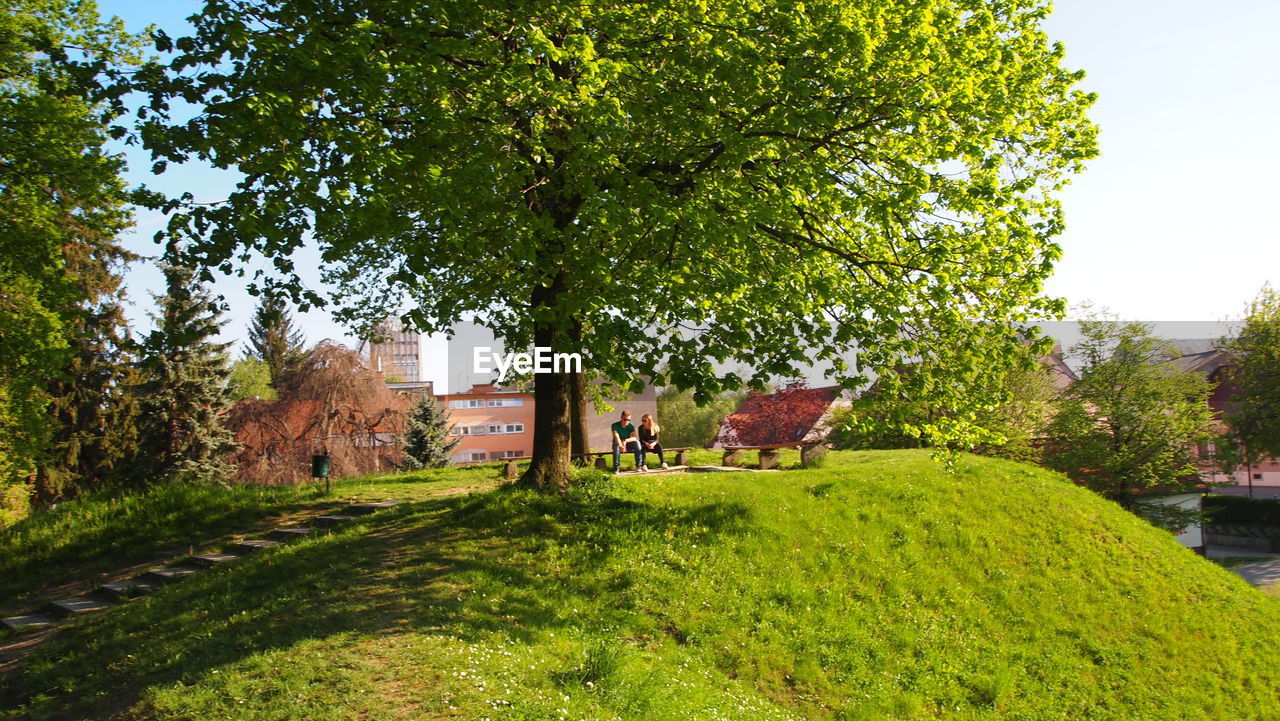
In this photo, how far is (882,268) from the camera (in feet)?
38.9

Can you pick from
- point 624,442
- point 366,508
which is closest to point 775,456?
point 624,442

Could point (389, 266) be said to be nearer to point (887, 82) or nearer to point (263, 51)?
point (263, 51)

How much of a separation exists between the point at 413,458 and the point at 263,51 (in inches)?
1013

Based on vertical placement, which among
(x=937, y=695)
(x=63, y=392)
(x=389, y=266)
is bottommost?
(x=937, y=695)

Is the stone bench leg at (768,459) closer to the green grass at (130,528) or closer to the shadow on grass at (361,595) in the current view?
the shadow on grass at (361,595)

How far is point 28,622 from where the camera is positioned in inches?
444

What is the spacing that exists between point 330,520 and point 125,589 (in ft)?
10.6

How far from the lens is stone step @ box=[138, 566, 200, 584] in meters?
12.1

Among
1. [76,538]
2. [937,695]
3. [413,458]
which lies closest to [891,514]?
[937,695]

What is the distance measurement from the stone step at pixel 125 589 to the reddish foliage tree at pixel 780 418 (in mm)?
29921

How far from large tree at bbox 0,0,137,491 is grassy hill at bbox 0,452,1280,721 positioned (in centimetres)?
968

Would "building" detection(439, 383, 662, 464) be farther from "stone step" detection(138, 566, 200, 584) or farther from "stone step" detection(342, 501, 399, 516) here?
"stone step" detection(138, 566, 200, 584)

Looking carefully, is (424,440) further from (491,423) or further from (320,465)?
(491,423)

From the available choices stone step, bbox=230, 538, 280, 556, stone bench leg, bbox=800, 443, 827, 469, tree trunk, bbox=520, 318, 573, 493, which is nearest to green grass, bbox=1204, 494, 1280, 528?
stone bench leg, bbox=800, 443, 827, 469
